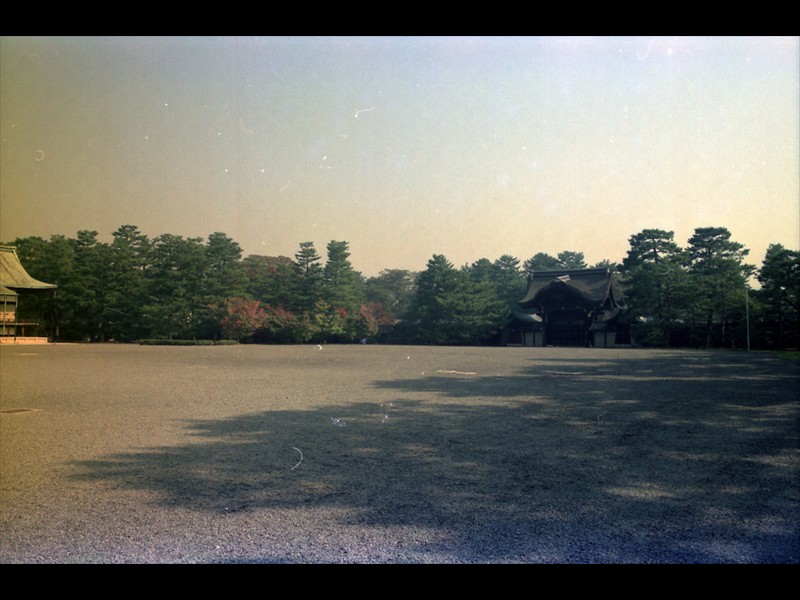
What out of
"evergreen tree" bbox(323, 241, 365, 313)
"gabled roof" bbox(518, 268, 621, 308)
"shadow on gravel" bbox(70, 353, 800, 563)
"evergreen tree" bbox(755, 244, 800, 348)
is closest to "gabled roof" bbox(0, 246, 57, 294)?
"shadow on gravel" bbox(70, 353, 800, 563)

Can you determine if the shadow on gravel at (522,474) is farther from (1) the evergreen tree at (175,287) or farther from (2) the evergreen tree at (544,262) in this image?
(2) the evergreen tree at (544,262)

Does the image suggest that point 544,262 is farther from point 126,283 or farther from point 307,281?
point 126,283

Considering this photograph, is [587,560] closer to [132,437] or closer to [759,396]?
[132,437]

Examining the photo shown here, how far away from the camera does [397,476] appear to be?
3.75 m

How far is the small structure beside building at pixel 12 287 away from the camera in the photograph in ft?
28.4

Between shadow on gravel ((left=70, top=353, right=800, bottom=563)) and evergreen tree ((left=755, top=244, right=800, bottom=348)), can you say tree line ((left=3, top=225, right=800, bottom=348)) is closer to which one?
evergreen tree ((left=755, top=244, right=800, bottom=348))

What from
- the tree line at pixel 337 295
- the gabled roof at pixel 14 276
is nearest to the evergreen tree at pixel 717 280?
the tree line at pixel 337 295

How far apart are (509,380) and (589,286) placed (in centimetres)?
2212

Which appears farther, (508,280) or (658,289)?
(508,280)

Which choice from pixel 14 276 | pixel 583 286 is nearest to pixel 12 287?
pixel 14 276

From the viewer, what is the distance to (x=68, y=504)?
3150 millimetres

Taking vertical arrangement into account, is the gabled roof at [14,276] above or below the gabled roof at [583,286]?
below

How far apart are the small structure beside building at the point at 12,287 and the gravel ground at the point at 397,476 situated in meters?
1.72

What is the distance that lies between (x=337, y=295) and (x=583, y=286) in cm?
1907
